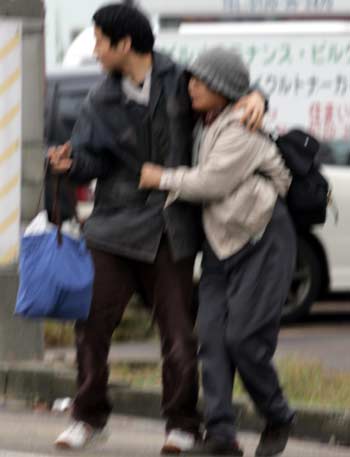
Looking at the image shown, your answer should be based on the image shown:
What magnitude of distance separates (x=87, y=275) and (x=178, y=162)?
1.87 feet

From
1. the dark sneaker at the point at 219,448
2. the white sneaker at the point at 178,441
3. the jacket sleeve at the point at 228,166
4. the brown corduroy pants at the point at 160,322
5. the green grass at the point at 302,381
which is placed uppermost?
the jacket sleeve at the point at 228,166

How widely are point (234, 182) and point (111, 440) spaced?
5.17 ft

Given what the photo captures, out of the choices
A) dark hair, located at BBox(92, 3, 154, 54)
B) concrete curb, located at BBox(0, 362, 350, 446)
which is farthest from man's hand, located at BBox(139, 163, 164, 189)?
concrete curb, located at BBox(0, 362, 350, 446)

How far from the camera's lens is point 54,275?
650cm

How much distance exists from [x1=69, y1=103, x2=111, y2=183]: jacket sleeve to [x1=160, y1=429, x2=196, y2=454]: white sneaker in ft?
3.53

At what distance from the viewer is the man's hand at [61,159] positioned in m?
6.55

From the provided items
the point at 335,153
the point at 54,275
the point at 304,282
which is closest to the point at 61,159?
the point at 54,275

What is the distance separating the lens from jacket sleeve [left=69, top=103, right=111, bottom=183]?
6.55 meters

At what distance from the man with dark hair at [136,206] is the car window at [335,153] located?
5.71m

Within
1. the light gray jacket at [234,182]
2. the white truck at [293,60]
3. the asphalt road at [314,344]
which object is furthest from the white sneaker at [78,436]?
the white truck at [293,60]

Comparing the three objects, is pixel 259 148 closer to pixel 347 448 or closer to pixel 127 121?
pixel 127 121

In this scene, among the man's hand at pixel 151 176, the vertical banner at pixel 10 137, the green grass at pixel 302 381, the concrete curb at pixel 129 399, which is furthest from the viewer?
the vertical banner at pixel 10 137

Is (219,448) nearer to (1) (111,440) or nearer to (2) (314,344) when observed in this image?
(1) (111,440)

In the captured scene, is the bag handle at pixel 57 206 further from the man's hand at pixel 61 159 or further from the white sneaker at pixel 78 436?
the white sneaker at pixel 78 436
